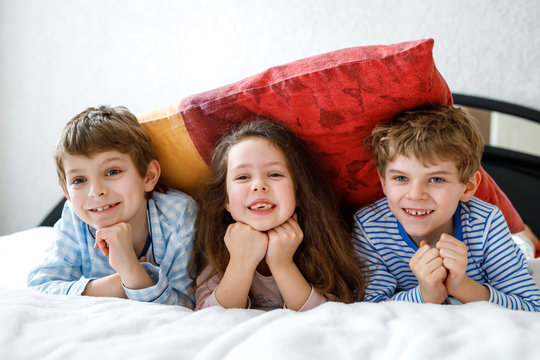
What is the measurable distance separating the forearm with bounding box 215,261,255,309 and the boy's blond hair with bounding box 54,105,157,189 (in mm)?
317

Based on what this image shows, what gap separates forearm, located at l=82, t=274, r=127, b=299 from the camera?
3.08 feet

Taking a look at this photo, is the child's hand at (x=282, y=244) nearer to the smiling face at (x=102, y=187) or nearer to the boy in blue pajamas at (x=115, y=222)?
the boy in blue pajamas at (x=115, y=222)

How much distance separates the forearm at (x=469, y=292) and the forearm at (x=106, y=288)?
2.21 feet

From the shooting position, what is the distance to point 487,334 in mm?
605

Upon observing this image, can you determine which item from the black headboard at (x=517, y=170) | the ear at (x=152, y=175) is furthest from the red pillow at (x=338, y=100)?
the black headboard at (x=517, y=170)

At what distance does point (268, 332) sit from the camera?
627mm

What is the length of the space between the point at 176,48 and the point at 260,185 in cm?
122

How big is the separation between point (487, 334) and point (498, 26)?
4.16 feet

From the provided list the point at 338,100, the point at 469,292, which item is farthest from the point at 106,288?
the point at 469,292

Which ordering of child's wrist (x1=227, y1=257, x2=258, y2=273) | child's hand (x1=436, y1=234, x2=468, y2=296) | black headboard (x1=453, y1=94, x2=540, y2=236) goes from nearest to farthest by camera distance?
child's hand (x1=436, y1=234, x2=468, y2=296) < child's wrist (x1=227, y1=257, x2=258, y2=273) < black headboard (x1=453, y1=94, x2=540, y2=236)

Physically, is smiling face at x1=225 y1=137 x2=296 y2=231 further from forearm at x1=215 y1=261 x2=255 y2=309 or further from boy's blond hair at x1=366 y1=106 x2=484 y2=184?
boy's blond hair at x1=366 y1=106 x2=484 y2=184

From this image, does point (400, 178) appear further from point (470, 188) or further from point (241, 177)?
point (241, 177)

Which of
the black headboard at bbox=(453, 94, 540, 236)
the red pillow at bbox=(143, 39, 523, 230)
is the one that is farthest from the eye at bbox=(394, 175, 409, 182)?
the black headboard at bbox=(453, 94, 540, 236)

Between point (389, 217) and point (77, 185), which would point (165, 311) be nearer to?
point (77, 185)
